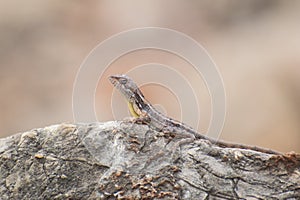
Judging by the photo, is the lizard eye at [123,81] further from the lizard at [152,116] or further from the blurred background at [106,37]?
the blurred background at [106,37]

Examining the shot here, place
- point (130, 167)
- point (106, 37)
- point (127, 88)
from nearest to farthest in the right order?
point (130, 167) → point (127, 88) → point (106, 37)

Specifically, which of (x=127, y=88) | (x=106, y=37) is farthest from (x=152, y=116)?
(x=106, y=37)

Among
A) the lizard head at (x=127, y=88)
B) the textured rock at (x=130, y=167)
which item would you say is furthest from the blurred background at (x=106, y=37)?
the textured rock at (x=130, y=167)

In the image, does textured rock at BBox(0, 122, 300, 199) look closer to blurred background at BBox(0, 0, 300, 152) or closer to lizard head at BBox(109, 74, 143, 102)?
lizard head at BBox(109, 74, 143, 102)

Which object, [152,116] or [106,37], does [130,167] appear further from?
[106,37]

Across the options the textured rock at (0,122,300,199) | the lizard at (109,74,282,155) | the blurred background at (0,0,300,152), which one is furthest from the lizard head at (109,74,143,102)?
the blurred background at (0,0,300,152)
